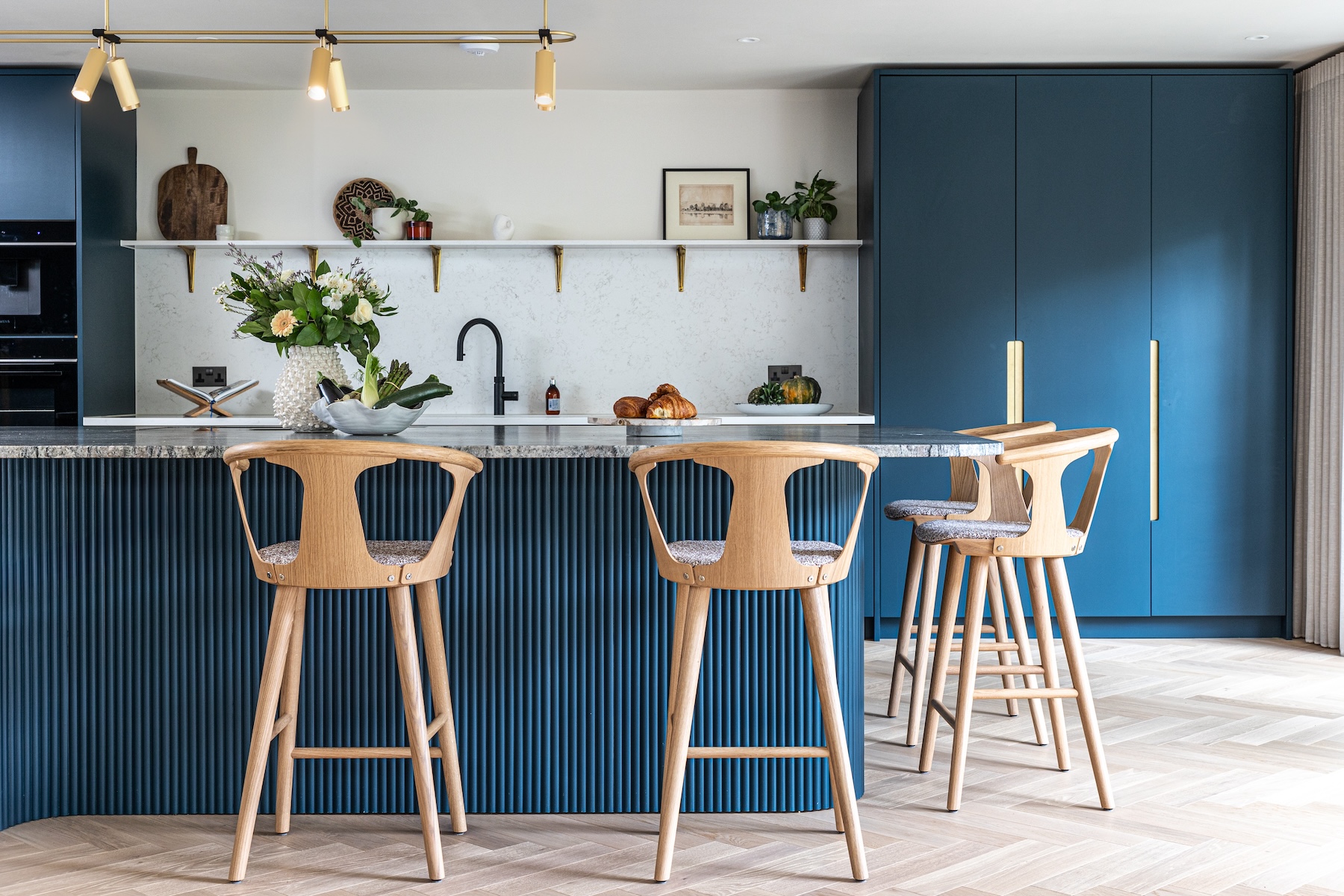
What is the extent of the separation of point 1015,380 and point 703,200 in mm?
1611

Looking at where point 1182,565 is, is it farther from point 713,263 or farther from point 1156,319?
point 713,263

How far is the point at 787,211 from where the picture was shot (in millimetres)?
4699

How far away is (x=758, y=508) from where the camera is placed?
6.50ft

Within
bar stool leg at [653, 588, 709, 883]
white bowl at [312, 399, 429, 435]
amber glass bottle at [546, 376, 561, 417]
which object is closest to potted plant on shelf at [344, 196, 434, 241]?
amber glass bottle at [546, 376, 561, 417]

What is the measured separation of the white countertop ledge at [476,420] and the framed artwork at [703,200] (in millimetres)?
884

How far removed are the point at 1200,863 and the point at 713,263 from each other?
10.8 feet

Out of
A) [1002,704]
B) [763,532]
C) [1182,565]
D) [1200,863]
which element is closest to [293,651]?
[763,532]

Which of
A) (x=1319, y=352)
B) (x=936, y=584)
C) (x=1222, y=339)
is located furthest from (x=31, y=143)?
(x=1319, y=352)

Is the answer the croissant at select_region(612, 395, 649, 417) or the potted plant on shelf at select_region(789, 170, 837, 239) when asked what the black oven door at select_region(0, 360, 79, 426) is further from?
the potted plant on shelf at select_region(789, 170, 837, 239)

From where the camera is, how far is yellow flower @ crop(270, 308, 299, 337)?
2.60 meters

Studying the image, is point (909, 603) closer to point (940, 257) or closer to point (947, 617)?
point (947, 617)

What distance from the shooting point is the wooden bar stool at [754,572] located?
197 centimetres

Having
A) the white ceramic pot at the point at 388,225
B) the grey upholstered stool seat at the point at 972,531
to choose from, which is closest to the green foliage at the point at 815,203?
the white ceramic pot at the point at 388,225

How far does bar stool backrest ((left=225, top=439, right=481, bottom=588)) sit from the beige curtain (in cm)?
373
